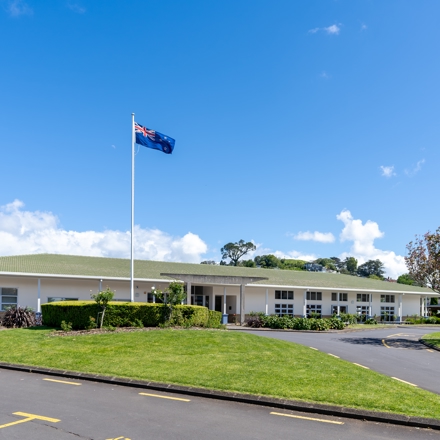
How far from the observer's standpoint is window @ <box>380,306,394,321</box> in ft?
146

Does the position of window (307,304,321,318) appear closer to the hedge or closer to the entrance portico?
the entrance portico

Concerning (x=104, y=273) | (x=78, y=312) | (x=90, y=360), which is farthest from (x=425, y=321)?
(x=90, y=360)

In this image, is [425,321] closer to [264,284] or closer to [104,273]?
[264,284]

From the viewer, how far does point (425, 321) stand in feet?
147

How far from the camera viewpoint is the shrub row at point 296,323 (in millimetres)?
29125

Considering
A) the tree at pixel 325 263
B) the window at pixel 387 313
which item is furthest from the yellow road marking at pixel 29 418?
the tree at pixel 325 263

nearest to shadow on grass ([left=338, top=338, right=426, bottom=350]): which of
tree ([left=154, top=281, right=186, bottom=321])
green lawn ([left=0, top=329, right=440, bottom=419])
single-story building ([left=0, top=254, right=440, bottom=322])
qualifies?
→ green lawn ([left=0, top=329, right=440, bottom=419])

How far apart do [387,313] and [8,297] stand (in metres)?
32.7

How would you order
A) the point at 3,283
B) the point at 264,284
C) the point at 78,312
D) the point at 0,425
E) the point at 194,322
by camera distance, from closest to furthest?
the point at 0,425 → the point at 78,312 → the point at 194,322 → the point at 3,283 → the point at 264,284

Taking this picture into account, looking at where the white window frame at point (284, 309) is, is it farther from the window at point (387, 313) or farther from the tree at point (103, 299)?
the tree at point (103, 299)

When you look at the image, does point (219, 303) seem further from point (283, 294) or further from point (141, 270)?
point (141, 270)

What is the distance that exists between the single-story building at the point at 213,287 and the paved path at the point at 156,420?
21.7m

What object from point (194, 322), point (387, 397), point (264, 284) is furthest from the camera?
point (264, 284)

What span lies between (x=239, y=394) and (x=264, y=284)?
28.2 m
